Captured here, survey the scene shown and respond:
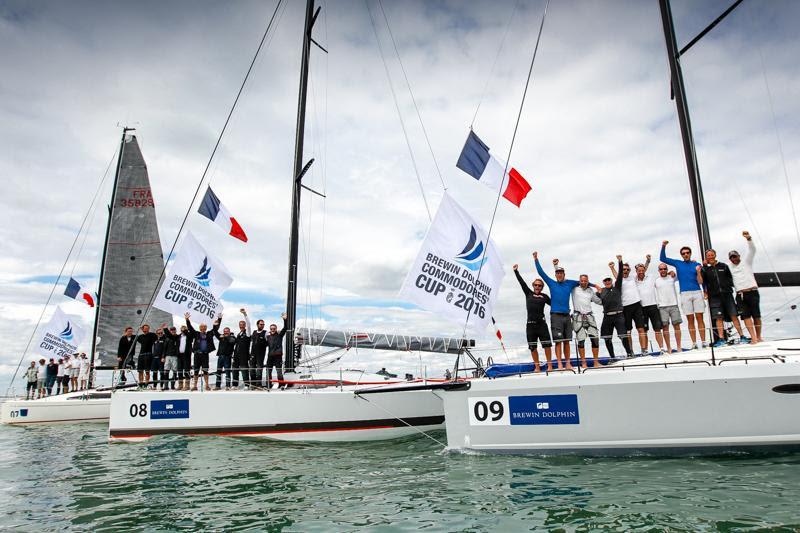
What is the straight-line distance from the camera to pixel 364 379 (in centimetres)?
1291

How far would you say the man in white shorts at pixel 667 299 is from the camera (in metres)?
9.38

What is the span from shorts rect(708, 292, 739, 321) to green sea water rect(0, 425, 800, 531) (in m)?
2.27

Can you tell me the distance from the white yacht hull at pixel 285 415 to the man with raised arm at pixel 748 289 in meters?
6.29

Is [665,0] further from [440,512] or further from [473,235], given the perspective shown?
[440,512]

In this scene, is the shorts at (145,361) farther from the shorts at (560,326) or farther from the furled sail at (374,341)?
the shorts at (560,326)

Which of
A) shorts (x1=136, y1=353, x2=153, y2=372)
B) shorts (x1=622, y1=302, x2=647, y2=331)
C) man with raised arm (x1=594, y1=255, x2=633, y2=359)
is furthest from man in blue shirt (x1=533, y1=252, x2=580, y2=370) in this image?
shorts (x1=136, y1=353, x2=153, y2=372)

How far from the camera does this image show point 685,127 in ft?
32.3

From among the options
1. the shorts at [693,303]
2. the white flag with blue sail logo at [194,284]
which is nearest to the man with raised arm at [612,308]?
the shorts at [693,303]

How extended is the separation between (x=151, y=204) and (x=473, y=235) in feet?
58.4

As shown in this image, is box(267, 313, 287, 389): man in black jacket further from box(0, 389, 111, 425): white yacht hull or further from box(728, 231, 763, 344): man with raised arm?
box(728, 231, 763, 344): man with raised arm

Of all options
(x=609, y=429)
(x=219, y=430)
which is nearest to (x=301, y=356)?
(x=219, y=430)

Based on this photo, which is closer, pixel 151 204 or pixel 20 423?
pixel 20 423

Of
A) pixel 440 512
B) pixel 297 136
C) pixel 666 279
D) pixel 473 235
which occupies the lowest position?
pixel 440 512

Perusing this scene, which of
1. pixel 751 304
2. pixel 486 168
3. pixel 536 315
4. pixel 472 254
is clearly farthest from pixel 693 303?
pixel 486 168
